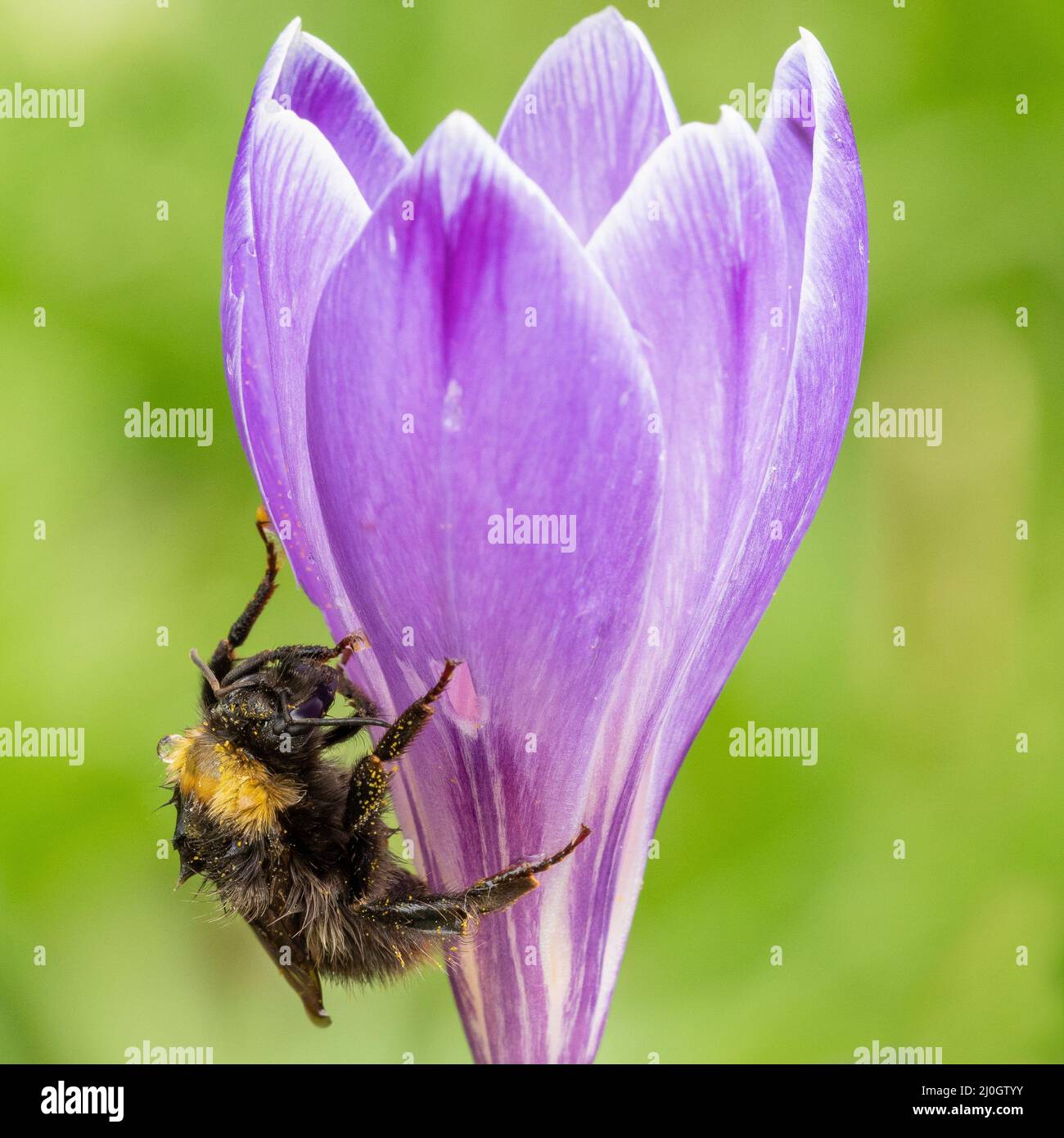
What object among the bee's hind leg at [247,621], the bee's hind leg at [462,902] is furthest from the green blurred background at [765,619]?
the bee's hind leg at [462,902]

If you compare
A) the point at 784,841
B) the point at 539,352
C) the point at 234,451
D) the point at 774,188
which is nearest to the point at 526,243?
the point at 539,352

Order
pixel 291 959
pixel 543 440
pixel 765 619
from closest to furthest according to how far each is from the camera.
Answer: pixel 543 440
pixel 291 959
pixel 765 619

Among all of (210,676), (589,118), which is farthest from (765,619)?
(210,676)

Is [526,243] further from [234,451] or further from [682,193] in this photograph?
[234,451]

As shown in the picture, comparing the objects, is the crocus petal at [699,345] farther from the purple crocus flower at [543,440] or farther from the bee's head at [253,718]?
the bee's head at [253,718]

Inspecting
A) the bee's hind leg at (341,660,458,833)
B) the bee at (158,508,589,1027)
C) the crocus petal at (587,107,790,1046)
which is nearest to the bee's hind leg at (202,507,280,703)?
the bee at (158,508,589,1027)

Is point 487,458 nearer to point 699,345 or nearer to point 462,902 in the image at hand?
point 699,345
